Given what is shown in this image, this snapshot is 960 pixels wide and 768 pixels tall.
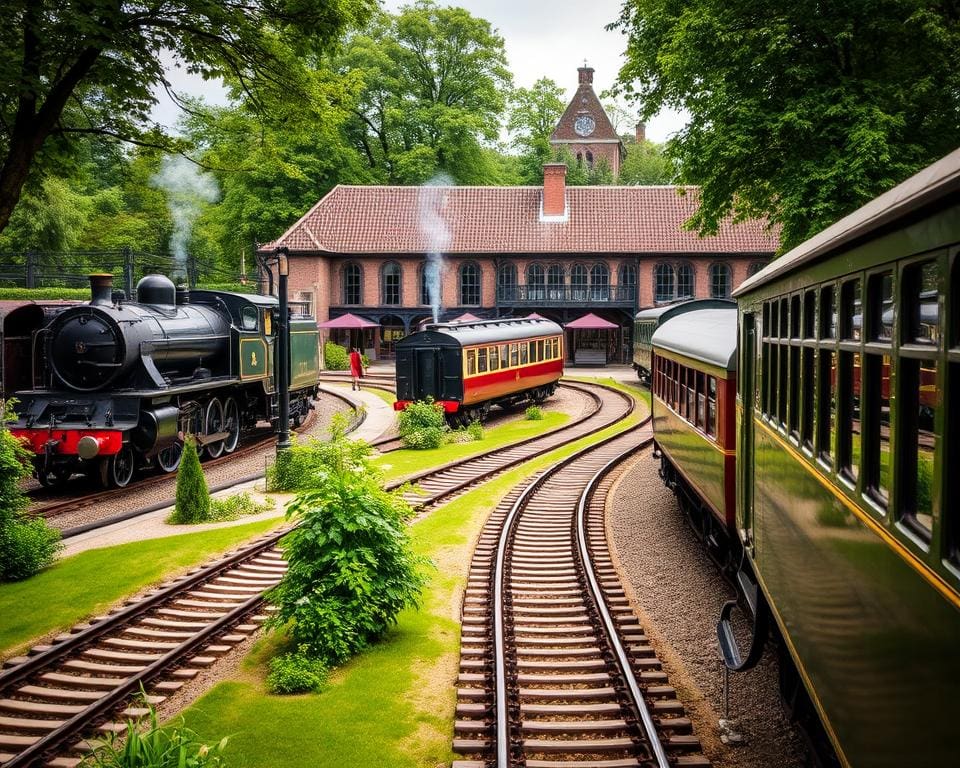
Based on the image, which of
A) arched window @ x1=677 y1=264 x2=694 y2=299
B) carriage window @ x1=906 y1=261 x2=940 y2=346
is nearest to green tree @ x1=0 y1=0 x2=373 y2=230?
carriage window @ x1=906 y1=261 x2=940 y2=346

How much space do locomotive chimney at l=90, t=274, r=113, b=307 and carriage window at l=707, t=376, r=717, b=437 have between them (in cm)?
1230

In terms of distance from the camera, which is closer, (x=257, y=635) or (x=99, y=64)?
(x=257, y=635)

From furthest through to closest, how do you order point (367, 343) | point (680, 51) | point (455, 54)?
point (455, 54) < point (367, 343) < point (680, 51)

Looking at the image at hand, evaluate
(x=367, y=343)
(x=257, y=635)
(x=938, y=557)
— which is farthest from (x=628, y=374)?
(x=938, y=557)

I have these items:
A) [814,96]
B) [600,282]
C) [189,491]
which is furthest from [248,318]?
[600,282]

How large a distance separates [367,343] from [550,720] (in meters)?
40.4

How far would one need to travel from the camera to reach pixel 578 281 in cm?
4516

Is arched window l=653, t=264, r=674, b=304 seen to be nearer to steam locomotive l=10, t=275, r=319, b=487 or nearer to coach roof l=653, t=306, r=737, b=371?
steam locomotive l=10, t=275, r=319, b=487

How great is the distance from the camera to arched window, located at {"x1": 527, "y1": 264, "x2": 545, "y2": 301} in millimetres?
45094

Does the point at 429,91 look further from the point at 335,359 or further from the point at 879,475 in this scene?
the point at 879,475

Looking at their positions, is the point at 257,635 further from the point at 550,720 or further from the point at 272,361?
the point at 272,361

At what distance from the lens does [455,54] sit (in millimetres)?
53344

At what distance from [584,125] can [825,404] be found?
73659 mm

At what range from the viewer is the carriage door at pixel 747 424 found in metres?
7.56
